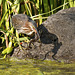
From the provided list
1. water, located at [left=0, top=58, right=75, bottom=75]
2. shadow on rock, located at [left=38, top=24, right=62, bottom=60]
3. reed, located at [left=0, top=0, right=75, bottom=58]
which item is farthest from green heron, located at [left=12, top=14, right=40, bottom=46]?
reed, located at [left=0, top=0, right=75, bottom=58]

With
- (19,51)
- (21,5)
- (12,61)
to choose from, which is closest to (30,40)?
(19,51)

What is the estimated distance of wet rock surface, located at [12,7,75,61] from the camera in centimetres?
302

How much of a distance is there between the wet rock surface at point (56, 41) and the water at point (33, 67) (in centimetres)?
15

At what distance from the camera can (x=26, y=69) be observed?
8.08ft

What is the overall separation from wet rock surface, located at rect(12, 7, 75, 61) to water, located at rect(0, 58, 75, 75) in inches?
6.0

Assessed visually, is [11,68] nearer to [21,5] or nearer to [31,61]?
[31,61]

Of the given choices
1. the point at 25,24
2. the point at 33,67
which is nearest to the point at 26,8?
the point at 25,24

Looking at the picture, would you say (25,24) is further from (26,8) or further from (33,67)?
(26,8)

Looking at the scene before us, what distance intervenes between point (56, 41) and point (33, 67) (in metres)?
0.70

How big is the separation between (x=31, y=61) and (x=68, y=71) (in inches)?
30.3

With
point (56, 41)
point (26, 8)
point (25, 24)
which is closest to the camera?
point (25, 24)

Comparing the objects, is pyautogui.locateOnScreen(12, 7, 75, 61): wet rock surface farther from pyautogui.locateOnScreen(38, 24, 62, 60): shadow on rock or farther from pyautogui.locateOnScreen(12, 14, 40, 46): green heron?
pyautogui.locateOnScreen(12, 14, 40, 46): green heron

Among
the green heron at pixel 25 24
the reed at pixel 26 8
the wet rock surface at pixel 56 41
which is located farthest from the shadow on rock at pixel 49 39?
the reed at pixel 26 8

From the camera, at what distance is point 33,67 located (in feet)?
8.48
